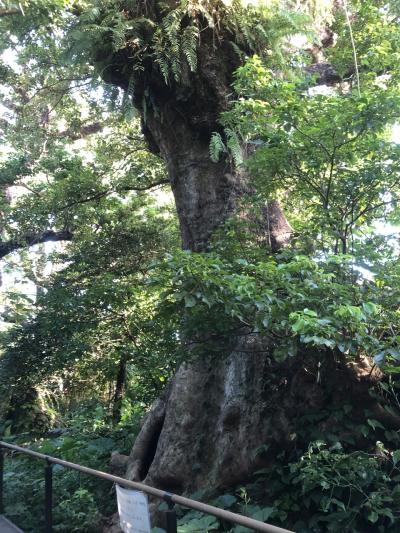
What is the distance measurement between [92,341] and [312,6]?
6.96 m

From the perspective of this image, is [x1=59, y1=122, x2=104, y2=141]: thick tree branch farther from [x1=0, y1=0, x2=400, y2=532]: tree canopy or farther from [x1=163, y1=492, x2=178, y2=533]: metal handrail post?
[x1=163, y1=492, x2=178, y2=533]: metal handrail post

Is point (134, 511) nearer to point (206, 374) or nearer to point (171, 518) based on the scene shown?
point (171, 518)

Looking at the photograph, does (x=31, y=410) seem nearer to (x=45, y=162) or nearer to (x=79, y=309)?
(x=79, y=309)

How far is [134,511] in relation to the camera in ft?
8.95

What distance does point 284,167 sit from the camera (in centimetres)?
452

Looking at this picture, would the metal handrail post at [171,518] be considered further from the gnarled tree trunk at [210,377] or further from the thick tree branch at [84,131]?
the thick tree branch at [84,131]

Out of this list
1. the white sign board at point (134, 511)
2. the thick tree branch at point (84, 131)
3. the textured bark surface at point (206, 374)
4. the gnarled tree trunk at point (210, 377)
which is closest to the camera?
the white sign board at point (134, 511)

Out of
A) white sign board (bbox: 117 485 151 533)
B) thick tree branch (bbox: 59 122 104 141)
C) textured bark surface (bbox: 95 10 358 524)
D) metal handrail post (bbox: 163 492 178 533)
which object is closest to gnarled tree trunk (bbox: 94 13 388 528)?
textured bark surface (bbox: 95 10 358 524)

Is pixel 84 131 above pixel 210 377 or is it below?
above

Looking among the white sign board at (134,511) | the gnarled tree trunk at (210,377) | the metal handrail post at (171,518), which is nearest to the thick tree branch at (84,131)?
the gnarled tree trunk at (210,377)

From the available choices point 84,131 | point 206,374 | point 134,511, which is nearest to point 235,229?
point 206,374

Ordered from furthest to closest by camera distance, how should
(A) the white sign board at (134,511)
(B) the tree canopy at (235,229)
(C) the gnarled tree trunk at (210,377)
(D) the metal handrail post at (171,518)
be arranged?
(C) the gnarled tree trunk at (210,377) < (B) the tree canopy at (235,229) < (A) the white sign board at (134,511) < (D) the metal handrail post at (171,518)

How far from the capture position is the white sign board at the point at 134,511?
2646 mm

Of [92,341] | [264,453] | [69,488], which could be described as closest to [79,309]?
[92,341]
